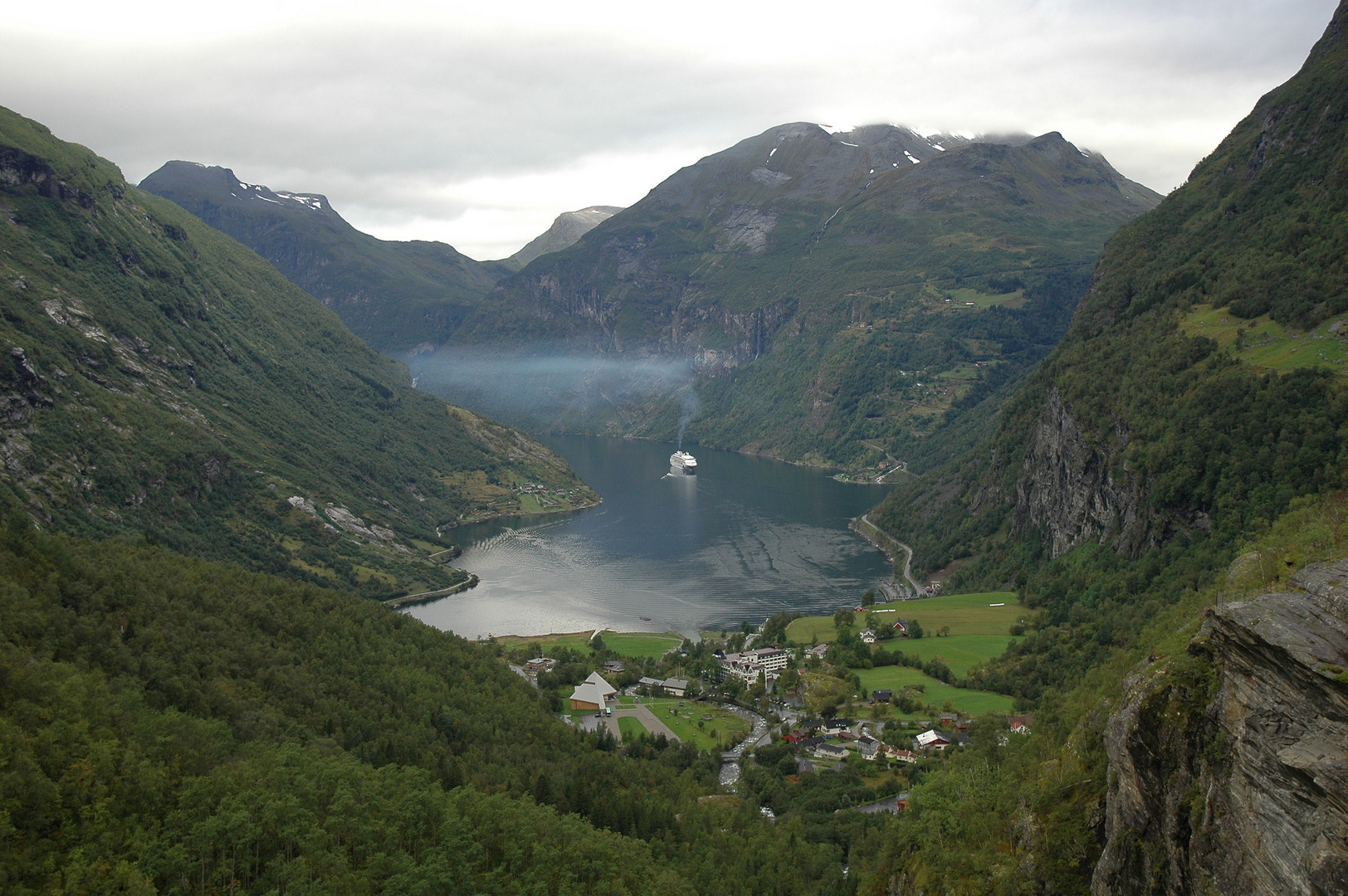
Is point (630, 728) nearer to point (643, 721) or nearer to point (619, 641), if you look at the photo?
point (643, 721)

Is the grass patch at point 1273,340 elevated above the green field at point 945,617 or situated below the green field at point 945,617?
above

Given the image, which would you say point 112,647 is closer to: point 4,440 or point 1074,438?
point 4,440

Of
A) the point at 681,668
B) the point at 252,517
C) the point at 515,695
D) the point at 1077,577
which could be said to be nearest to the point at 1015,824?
the point at 515,695

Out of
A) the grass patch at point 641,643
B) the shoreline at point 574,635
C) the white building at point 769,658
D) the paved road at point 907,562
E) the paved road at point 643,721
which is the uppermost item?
the paved road at point 907,562

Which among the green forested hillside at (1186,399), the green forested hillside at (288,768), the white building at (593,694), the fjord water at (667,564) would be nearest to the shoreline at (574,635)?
the fjord water at (667,564)

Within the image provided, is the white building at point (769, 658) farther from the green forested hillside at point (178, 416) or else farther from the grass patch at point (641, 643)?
the green forested hillside at point (178, 416)

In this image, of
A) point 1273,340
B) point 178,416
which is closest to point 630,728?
point 1273,340

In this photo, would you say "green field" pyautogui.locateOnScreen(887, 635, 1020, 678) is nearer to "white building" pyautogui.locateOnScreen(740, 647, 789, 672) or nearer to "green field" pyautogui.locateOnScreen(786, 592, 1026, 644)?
"green field" pyautogui.locateOnScreen(786, 592, 1026, 644)
